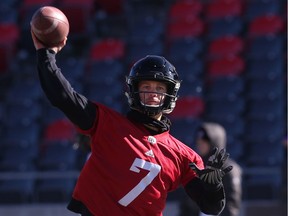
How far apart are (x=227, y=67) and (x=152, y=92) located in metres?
7.68

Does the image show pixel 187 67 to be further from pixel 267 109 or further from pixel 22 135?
pixel 22 135

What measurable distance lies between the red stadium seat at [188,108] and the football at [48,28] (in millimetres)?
7387

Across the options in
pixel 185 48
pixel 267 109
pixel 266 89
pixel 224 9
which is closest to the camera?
pixel 267 109

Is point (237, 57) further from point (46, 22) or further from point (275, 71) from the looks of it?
Answer: point (46, 22)

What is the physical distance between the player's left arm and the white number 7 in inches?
8.8

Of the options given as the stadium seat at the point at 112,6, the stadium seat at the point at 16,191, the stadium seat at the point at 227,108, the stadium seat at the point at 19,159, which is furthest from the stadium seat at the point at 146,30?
the stadium seat at the point at 16,191

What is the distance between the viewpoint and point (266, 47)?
12.4 meters

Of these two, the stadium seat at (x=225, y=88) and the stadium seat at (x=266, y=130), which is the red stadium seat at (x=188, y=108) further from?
the stadium seat at (x=266, y=130)

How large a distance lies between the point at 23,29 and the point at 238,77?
3514 mm

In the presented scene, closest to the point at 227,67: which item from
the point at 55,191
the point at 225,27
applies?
the point at 225,27

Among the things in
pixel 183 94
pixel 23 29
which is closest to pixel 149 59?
pixel 183 94

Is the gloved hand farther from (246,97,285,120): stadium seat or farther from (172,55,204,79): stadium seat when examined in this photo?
(172,55,204,79): stadium seat

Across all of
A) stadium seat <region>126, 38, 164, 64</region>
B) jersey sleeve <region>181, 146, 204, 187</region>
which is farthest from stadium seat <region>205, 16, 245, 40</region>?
jersey sleeve <region>181, 146, 204, 187</region>

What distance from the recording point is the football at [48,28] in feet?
13.9
